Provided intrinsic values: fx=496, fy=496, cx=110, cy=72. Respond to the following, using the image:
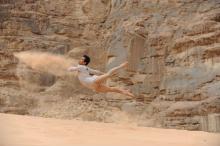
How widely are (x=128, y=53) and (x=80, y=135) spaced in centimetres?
1553

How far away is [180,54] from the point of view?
65.1 ft

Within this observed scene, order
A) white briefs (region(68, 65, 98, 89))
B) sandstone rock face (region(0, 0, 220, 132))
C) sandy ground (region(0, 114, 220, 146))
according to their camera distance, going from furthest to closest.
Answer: sandstone rock face (region(0, 0, 220, 132)), white briefs (region(68, 65, 98, 89)), sandy ground (region(0, 114, 220, 146))

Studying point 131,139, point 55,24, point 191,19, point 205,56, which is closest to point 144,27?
point 191,19

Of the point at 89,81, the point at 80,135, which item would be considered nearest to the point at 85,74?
the point at 89,81

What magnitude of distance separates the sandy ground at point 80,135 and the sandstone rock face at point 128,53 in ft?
31.8

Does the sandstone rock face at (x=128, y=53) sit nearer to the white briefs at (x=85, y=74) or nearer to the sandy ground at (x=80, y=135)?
the white briefs at (x=85, y=74)

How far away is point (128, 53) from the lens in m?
21.7

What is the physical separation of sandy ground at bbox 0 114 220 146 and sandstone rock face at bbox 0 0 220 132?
9687 millimetres

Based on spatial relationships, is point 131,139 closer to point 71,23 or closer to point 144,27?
point 144,27

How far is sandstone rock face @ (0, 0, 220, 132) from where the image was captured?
18.6m

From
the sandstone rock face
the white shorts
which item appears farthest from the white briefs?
the sandstone rock face

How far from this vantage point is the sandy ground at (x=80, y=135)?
219 inches

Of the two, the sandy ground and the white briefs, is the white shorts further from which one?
the sandy ground

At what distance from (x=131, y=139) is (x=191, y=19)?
14808mm
